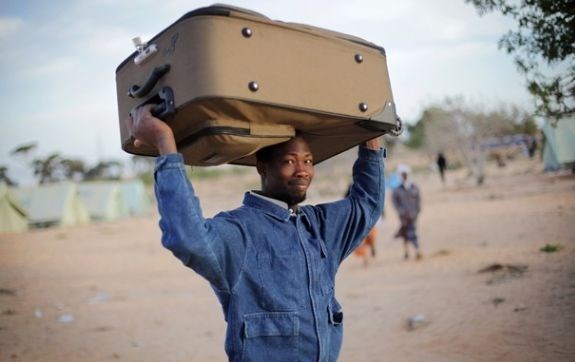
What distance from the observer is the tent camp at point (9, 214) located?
21078mm

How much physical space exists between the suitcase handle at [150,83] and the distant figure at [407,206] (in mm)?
7887

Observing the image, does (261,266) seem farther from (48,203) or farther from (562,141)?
(48,203)

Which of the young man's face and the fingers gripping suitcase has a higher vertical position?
the fingers gripping suitcase

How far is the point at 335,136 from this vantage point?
88.1 inches

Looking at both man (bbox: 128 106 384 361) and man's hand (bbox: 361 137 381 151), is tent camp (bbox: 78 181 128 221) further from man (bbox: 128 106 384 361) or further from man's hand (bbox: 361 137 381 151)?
man (bbox: 128 106 384 361)

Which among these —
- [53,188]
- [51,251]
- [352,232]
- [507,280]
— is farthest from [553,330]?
[53,188]

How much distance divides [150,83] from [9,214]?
23.1 meters

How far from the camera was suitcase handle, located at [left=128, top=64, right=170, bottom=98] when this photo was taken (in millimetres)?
1705

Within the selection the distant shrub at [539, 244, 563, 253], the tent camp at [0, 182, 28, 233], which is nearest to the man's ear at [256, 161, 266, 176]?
the distant shrub at [539, 244, 563, 253]

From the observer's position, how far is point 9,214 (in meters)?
21.4

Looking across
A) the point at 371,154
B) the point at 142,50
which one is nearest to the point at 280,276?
the point at 371,154

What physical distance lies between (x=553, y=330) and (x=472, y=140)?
20.0m

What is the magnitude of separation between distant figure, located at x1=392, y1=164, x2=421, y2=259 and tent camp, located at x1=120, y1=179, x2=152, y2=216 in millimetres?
23107

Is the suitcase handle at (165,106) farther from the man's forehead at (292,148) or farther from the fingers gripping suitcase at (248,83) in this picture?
the man's forehead at (292,148)
